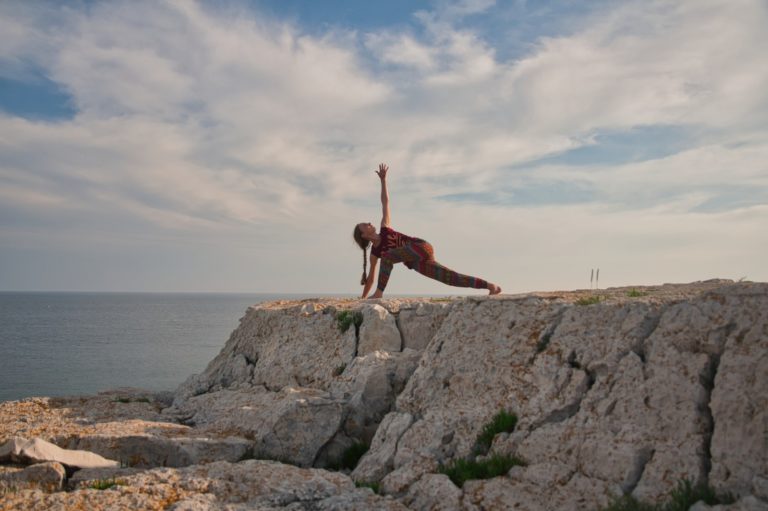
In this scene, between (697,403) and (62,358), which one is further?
(62,358)

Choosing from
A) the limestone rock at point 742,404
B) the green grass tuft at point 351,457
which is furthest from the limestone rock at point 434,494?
the limestone rock at point 742,404

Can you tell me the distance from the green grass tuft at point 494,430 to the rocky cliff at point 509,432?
9 centimetres

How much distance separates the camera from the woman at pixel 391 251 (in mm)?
14352

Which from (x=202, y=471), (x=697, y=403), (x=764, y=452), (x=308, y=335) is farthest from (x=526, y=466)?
(x=308, y=335)

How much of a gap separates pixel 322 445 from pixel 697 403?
18.8 ft

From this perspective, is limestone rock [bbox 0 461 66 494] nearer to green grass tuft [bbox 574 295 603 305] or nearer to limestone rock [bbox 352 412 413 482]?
limestone rock [bbox 352 412 413 482]

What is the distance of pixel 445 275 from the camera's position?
1424cm

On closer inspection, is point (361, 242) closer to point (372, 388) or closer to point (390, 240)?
point (390, 240)

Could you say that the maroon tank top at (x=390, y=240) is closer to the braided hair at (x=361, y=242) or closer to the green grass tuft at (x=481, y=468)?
the braided hair at (x=361, y=242)

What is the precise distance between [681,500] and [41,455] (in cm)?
899

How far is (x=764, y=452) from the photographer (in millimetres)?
5902

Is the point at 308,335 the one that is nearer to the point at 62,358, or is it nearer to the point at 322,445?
the point at 322,445

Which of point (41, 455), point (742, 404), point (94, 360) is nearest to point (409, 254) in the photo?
point (41, 455)

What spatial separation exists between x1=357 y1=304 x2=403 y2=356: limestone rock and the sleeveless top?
81.9 inches
